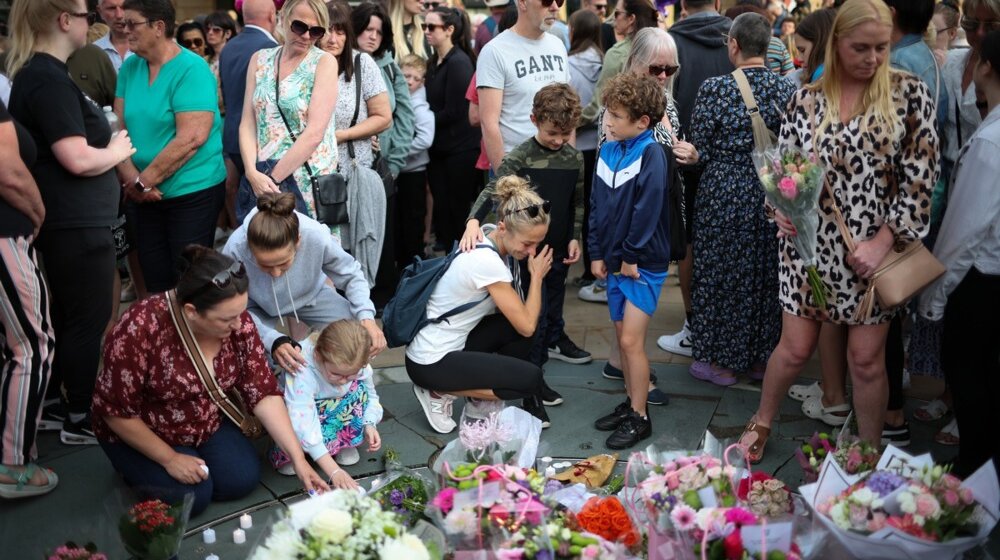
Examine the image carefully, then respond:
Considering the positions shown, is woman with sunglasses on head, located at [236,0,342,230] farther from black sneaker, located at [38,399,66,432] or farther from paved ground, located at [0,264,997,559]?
black sneaker, located at [38,399,66,432]

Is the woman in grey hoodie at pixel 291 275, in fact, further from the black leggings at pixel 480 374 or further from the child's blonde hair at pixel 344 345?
the black leggings at pixel 480 374

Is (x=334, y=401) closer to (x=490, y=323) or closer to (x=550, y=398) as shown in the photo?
(x=490, y=323)

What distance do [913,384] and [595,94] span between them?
2.42 metres

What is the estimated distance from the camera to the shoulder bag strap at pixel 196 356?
11.1 ft

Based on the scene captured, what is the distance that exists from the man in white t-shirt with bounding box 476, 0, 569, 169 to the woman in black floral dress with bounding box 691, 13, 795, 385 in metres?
0.97

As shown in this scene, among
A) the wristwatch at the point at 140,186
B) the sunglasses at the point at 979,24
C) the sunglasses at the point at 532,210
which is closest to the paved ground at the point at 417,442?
the sunglasses at the point at 532,210

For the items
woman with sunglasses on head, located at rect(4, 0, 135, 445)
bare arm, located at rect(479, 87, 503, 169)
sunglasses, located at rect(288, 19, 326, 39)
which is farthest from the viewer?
bare arm, located at rect(479, 87, 503, 169)

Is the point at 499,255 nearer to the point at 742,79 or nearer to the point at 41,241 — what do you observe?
the point at 742,79

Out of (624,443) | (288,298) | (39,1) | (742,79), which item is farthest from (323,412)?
(742,79)

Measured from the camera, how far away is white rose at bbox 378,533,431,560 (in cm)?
222

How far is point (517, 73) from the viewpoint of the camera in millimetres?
4910

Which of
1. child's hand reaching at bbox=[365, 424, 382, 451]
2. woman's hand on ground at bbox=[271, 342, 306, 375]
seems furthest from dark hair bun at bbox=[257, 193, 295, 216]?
child's hand reaching at bbox=[365, 424, 382, 451]

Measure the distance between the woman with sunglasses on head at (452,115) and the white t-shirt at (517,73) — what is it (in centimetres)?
128

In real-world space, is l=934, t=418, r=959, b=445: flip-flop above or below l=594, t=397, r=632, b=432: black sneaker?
above
